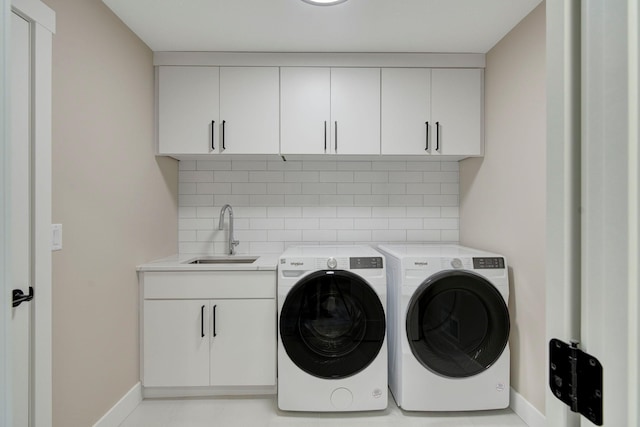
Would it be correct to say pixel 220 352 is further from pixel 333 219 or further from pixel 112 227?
pixel 333 219

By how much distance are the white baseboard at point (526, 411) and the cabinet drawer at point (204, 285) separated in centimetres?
161

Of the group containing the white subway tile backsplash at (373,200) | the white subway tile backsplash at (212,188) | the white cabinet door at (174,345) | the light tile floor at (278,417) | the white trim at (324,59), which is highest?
the white trim at (324,59)

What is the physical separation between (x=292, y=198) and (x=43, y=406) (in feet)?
6.35

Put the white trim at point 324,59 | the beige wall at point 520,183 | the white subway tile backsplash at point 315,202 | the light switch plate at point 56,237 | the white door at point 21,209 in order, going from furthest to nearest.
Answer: the white subway tile backsplash at point 315,202 → the white trim at point 324,59 → the beige wall at point 520,183 → the light switch plate at point 56,237 → the white door at point 21,209

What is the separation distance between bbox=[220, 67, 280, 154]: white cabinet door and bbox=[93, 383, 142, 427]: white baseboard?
65.1 inches

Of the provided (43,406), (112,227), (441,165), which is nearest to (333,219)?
(441,165)

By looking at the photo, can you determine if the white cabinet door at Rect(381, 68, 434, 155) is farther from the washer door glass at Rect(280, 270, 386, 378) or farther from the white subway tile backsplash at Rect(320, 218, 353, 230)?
the washer door glass at Rect(280, 270, 386, 378)

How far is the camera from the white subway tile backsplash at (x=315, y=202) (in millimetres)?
2852

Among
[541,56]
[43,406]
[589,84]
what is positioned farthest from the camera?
[541,56]

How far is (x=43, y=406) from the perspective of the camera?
143 cm

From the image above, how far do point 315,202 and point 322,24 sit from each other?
1311mm

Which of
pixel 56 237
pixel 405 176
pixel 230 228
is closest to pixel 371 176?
pixel 405 176

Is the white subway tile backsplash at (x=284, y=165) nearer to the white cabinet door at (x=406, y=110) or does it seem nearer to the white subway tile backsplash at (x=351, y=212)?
the white subway tile backsplash at (x=351, y=212)

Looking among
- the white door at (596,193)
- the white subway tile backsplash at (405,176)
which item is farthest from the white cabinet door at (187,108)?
the white door at (596,193)
